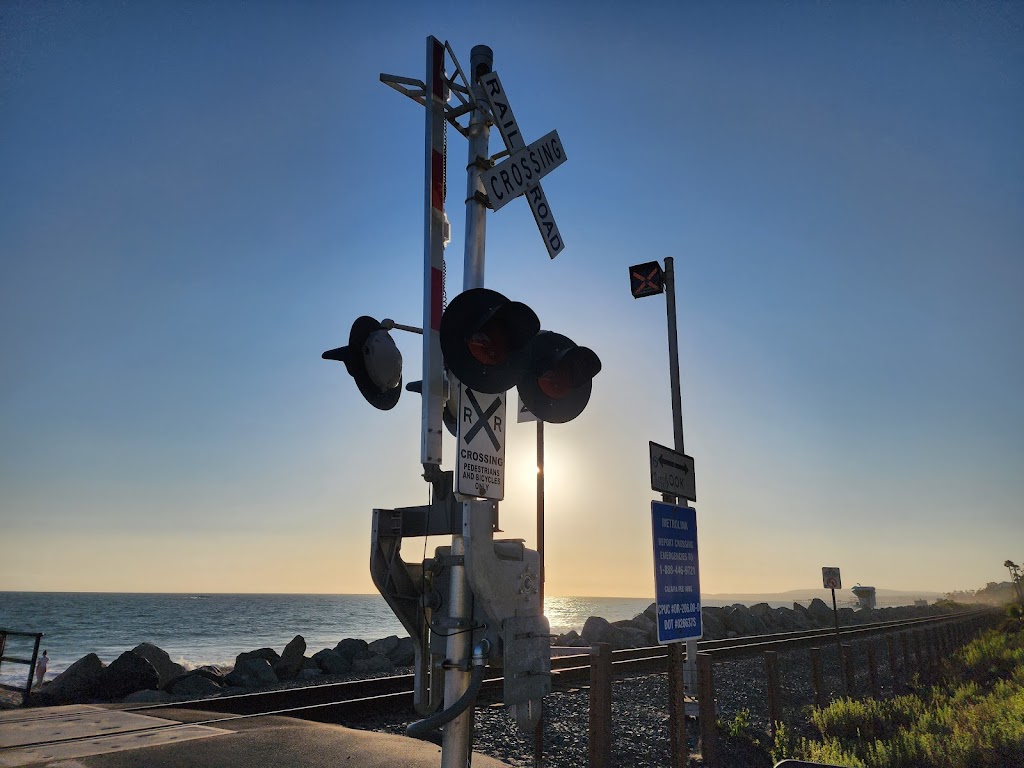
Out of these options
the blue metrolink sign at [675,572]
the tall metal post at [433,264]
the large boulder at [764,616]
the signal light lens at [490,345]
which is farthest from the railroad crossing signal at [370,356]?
the large boulder at [764,616]

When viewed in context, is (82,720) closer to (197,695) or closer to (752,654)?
(197,695)

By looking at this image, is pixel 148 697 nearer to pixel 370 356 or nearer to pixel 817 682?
pixel 817 682

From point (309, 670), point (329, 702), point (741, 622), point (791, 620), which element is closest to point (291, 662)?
point (309, 670)

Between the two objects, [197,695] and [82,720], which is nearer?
[82,720]

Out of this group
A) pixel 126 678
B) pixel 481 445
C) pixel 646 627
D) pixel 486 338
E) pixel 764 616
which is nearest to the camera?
pixel 486 338

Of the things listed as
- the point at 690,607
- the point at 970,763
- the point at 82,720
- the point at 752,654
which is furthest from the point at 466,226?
the point at 752,654

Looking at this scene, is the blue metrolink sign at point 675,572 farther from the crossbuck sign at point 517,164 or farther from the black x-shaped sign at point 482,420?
the crossbuck sign at point 517,164

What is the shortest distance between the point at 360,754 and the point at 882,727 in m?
8.14

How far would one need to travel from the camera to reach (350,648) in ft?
67.4

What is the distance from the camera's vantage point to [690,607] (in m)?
6.52

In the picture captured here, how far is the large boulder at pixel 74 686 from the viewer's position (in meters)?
13.4

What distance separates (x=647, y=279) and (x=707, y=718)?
6.23 meters

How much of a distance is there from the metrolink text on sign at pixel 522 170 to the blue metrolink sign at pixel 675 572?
328 cm

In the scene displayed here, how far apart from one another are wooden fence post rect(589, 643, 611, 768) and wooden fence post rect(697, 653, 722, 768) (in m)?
1.40
